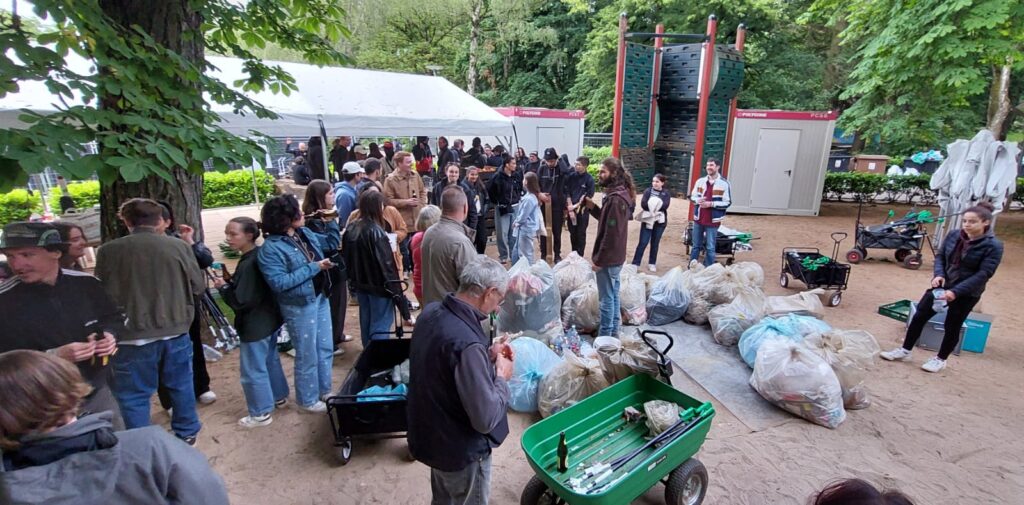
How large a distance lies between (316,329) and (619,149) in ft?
28.0

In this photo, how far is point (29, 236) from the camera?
2270 millimetres

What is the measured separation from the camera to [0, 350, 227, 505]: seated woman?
3.81 feet

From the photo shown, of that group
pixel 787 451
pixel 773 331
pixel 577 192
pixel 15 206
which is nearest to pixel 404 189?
pixel 577 192

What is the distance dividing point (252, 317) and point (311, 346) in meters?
0.47

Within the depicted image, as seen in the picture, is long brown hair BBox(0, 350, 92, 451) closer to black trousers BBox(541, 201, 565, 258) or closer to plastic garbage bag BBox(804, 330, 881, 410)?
plastic garbage bag BBox(804, 330, 881, 410)

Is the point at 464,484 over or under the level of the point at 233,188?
under

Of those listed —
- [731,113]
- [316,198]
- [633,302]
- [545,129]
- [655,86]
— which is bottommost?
[633,302]

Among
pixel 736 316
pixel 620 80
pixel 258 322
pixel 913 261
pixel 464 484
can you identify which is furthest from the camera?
pixel 620 80

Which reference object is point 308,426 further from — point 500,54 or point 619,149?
point 500,54

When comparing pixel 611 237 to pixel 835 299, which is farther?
pixel 835 299

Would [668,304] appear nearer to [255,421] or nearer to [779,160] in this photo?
[255,421]

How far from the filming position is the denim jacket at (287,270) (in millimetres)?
3205

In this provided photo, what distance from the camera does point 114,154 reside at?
8.02 feet

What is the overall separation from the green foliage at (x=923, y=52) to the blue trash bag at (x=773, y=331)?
6.79m
